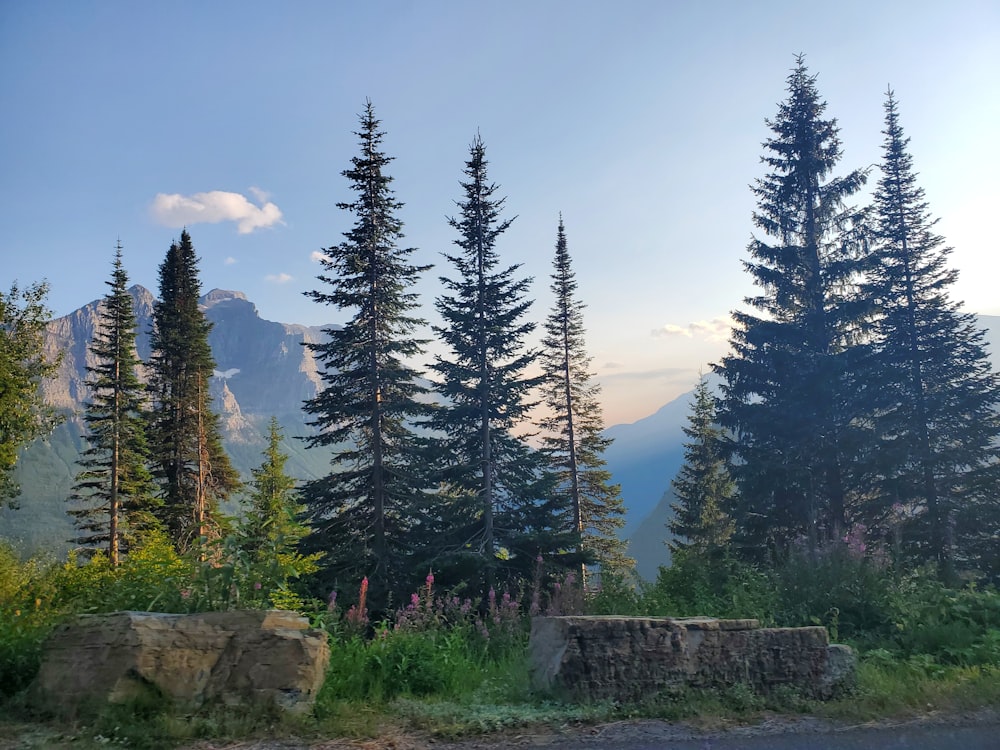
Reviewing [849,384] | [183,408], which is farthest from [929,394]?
[183,408]

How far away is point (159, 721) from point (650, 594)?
7832 millimetres

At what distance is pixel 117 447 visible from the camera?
103ft

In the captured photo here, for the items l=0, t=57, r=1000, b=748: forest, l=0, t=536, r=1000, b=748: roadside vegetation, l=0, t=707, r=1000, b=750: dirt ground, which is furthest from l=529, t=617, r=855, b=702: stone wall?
l=0, t=57, r=1000, b=748: forest

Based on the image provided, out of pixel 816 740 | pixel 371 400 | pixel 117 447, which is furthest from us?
pixel 117 447

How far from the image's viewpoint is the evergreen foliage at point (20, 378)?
25516 millimetres

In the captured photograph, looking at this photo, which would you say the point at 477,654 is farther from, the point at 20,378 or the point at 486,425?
the point at 20,378

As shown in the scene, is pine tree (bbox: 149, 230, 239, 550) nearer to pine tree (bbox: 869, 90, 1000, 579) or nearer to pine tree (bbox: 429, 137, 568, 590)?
pine tree (bbox: 429, 137, 568, 590)

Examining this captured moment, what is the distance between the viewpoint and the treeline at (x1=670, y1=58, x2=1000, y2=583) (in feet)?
70.4

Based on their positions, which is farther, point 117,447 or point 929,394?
point 117,447

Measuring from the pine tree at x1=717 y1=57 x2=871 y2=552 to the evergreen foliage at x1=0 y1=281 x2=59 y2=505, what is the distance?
93.9ft

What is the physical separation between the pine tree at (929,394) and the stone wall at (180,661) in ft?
73.3

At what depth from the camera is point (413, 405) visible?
22031 millimetres

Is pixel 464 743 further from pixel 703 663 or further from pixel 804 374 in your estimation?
pixel 804 374

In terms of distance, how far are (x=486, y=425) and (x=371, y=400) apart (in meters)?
4.13
